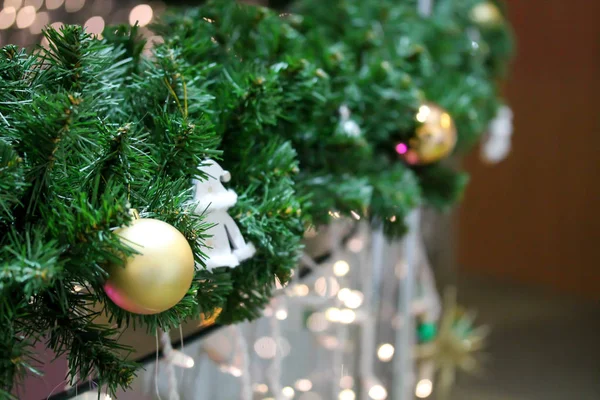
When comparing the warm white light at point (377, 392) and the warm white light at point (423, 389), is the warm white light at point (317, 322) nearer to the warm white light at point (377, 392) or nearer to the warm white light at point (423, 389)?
the warm white light at point (377, 392)

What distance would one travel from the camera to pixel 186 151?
35 centimetres

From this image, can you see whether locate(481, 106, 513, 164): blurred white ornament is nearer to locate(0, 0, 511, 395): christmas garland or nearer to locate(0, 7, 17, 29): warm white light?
locate(0, 0, 511, 395): christmas garland

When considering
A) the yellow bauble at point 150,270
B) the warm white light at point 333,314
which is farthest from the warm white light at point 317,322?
the yellow bauble at point 150,270

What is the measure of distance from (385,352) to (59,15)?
2.16 feet

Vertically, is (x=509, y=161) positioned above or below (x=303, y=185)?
below

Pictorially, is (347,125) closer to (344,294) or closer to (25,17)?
(344,294)

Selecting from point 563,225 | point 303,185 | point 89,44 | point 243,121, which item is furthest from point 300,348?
point 563,225

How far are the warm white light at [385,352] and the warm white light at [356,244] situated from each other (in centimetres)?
17

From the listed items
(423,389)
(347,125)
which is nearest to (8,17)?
(347,125)

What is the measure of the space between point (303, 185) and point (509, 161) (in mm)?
2508

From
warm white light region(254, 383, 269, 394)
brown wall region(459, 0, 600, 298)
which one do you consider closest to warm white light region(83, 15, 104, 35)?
warm white light region(254, 383, 269, 394)

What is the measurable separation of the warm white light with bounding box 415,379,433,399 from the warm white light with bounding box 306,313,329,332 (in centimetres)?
42

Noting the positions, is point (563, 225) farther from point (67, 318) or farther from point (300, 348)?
point (67, 318)

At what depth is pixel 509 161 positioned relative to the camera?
9.29ft
